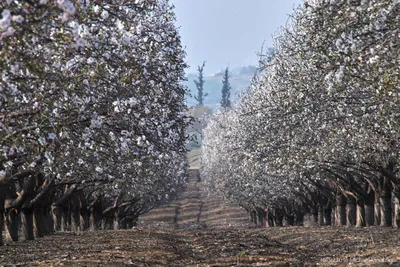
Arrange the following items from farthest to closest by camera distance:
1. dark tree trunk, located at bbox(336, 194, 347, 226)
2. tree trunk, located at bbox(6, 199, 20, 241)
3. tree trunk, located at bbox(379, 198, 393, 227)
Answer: dark tree trunk, located at bbox(336, 194, 347, 226) → tree trunk, located at bbox(379, 198, 393, 227) → tree trunk, located at bbox(6, 199, 20, 241)

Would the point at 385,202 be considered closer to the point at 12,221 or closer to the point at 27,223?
the point at 27,223

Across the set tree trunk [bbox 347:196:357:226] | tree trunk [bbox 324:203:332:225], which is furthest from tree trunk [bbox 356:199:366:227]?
tree trunk [bbox 324:203:332:225]

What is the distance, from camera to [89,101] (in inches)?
566

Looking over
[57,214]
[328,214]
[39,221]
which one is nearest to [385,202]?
[328,214]

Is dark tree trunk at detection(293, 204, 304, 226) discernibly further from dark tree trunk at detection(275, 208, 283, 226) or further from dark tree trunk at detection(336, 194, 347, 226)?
dark tree trunk at detection(336, 194, 347, 226)

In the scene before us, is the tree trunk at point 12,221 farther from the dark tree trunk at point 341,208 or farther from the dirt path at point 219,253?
the dark tree trunk at point 341,208

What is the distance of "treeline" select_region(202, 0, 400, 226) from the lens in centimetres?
1188

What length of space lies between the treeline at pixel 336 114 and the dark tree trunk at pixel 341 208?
0.23 ft

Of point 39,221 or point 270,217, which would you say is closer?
point 39,221

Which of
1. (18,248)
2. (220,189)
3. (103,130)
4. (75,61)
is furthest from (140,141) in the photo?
(220,189)

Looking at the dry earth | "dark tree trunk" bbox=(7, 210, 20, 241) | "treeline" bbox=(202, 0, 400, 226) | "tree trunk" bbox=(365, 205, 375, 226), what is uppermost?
"treeline" bbox=(202, 0, 400, 226)

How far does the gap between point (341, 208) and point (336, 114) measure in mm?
22653

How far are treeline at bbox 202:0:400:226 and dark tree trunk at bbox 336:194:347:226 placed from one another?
0.07 metres

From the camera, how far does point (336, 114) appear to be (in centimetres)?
1906
